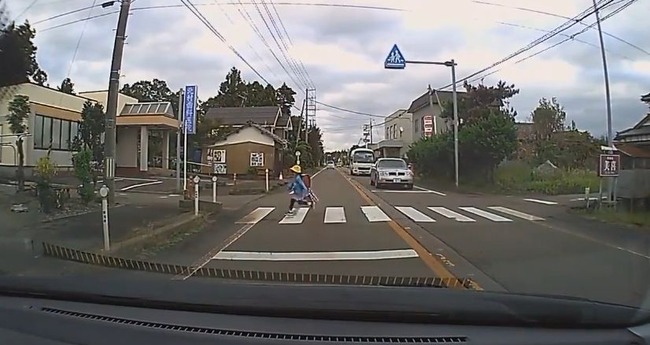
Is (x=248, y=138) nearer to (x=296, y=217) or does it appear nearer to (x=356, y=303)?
(x=296, y=217)

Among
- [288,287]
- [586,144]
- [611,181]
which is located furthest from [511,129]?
[288,287]

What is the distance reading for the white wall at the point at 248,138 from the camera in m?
48.6

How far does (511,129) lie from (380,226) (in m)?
17.9

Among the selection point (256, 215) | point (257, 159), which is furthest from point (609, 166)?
point (257, 159)

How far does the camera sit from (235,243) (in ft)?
37.6

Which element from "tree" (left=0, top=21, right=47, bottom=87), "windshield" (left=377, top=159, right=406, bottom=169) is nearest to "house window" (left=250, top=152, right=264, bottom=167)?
"windshield" (left=377, top=159, right=406, bottom=169)

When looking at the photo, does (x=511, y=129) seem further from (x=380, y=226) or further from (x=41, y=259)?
(x=41, y=259)

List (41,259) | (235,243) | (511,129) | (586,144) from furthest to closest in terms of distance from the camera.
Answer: (586,144) → (511,129) → (235,243) → (41,259)

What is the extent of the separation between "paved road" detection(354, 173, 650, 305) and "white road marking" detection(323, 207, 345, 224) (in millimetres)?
1392

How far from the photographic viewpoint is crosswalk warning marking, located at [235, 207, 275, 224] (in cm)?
1559

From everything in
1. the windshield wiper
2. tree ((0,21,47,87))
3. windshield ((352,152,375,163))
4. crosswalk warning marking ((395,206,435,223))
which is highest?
tree ((0,21,47,87))

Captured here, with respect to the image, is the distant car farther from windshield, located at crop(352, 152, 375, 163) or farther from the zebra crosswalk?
windshield, located at crop(352, 152, 375, 163)

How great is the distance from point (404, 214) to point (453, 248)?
651cm

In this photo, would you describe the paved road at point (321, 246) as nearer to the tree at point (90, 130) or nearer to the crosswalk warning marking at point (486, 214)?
the crosswalk warning marking at point (486, 214)
